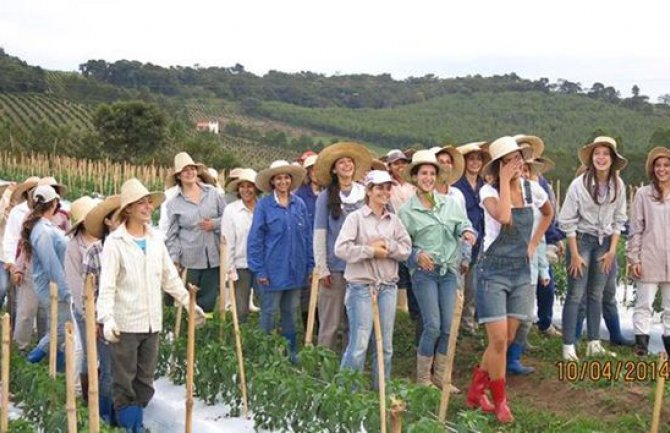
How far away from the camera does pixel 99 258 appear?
5.21 metres

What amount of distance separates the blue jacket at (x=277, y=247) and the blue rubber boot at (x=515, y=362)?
5.56 feet

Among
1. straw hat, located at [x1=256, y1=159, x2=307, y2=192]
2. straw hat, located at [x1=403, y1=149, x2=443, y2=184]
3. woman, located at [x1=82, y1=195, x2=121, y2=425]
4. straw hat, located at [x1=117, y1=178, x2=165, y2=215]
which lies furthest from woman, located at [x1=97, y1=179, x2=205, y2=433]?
straw hat, located at [x1=403, y1=149, x2=443, y2=184]

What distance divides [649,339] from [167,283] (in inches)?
169

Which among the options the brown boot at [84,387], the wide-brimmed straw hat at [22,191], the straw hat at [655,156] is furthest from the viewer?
the wide-brimmed straw hat at [22,191]

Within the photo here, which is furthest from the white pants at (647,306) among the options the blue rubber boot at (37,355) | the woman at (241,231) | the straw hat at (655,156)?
the blue rubber boot at (37,355)

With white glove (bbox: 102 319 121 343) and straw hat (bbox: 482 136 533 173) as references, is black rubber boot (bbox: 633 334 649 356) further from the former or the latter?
white glove (bbox: 102 319 121 343)

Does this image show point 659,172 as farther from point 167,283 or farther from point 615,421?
point 167,283

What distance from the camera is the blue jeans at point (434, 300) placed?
18.2 ft

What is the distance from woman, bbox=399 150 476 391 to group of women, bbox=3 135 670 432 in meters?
0.01

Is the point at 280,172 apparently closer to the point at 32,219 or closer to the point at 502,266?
the point at 32,219

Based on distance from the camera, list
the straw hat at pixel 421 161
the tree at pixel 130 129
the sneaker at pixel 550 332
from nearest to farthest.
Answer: the straw hat at pixel 421 161, the sneaker at pixel 550 332, the tree at pixel 130 129

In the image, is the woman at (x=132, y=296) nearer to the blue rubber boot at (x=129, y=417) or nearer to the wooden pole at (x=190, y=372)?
the blue rubber boot at (x=129, y=417)

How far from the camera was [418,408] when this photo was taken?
4336 mm

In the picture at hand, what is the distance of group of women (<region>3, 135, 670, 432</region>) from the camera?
496 centimetres
